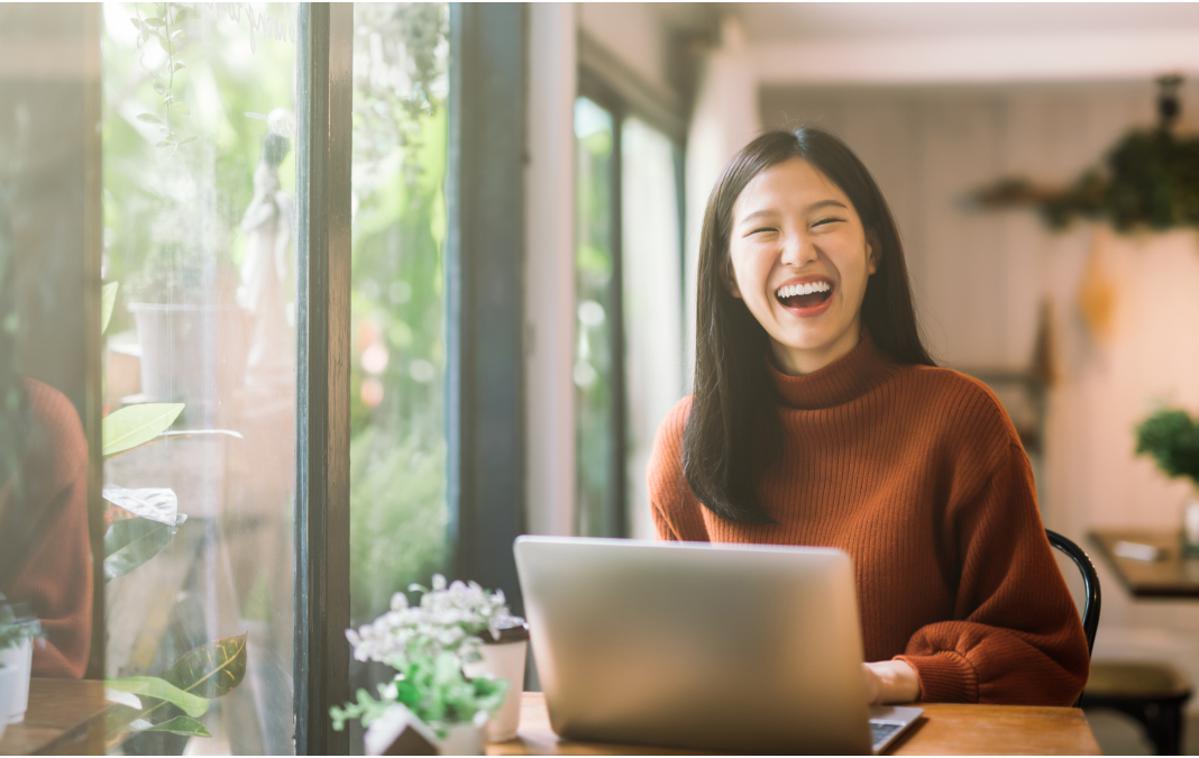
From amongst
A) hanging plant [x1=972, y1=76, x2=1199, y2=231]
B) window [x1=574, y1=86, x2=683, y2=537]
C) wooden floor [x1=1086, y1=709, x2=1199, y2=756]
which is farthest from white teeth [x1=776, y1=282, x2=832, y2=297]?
hanging plant [x1=972, y1=76, x2=1199, y2=231]

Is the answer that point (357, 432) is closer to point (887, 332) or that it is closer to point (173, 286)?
point (173, 286)

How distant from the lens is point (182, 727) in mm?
1360

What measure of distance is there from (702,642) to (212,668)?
722 mm

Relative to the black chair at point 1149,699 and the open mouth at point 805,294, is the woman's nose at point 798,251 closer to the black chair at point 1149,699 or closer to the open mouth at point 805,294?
the open mouth at point 805,294

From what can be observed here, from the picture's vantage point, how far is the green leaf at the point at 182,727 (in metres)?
1.32

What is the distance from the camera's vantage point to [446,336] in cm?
257

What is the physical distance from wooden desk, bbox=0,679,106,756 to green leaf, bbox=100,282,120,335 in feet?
1.17

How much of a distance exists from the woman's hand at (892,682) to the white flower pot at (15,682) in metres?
0.82

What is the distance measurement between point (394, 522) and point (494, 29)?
1.15m

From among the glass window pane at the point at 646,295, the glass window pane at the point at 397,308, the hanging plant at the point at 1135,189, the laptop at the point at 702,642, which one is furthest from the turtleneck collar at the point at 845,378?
the hanging plant at the point at 1135,189

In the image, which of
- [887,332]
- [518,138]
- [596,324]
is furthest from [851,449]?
[596,324]

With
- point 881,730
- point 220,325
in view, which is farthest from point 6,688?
point 881,730

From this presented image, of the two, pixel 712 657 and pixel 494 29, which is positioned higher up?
pixel 494 29

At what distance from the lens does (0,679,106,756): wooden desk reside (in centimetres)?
104
